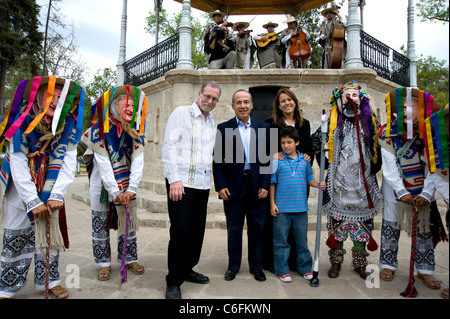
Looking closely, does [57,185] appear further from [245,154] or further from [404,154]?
[404,154]

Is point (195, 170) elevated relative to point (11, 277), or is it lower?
elevated

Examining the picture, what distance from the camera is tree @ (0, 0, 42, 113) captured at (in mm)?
15180

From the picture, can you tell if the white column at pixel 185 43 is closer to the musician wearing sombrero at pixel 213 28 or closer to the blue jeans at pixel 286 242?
the musician wearing sombrero at pixel 213 28

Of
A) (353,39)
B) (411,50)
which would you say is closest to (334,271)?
(353,39)

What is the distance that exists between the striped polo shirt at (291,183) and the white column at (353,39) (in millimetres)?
4807

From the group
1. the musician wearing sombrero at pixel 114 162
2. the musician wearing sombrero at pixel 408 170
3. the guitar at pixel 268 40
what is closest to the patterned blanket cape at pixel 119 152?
the musician wearing sombrero at pixel 114 162

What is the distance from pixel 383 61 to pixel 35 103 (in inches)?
350

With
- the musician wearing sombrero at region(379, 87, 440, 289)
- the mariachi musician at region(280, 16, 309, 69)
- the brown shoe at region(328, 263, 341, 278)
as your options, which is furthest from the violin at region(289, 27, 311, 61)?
the brown shoe at region(328, 263, 341, 278)

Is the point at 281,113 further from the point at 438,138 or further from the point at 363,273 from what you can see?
the point at 363,273

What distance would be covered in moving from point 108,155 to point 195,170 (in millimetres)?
961

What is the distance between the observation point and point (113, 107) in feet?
9.71

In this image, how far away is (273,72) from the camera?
21.9 feet
